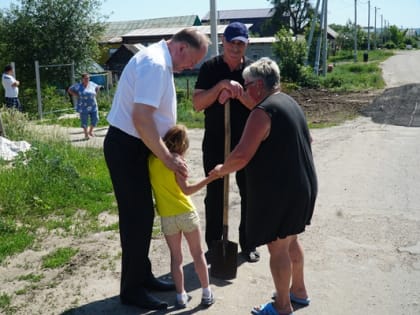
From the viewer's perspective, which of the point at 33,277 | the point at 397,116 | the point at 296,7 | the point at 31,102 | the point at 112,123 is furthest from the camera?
the point at 296,7

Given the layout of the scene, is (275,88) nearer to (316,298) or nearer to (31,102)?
(316,298)

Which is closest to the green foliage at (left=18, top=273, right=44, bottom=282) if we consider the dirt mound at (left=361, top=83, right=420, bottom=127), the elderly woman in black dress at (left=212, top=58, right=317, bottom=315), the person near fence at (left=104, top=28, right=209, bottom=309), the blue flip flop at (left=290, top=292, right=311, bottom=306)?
the person near fence at (left=104, top=28, right=209, bottom=309)

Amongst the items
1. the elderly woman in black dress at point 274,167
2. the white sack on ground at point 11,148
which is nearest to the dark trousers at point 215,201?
the elderly woman in black dress at point 274,167

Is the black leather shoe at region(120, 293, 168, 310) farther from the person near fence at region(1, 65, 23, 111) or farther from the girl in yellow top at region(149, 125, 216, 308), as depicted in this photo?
the person near fence at region(1, 65, 23, 111)

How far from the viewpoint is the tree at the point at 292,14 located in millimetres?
66750

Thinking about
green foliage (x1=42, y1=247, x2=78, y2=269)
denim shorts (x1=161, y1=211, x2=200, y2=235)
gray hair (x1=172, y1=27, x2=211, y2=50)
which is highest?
gray hair (x1=172, y1=27, x2=211, y2=50)

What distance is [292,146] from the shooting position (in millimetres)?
3076

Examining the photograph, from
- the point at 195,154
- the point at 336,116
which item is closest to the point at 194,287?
the point at 195,154

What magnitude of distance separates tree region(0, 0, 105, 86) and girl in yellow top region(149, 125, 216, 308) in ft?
65.1

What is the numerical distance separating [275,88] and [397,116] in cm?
1207

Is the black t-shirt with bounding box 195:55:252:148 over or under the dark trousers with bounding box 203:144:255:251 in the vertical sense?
over

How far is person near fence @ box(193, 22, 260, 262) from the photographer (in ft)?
13.5

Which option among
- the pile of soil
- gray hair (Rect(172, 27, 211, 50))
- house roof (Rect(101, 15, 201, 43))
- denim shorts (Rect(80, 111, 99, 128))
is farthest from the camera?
house roof (Rect(101, 15, 201, 43))

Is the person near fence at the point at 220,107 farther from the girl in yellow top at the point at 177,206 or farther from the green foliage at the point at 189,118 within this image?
the green foliage at the point at 189,118
